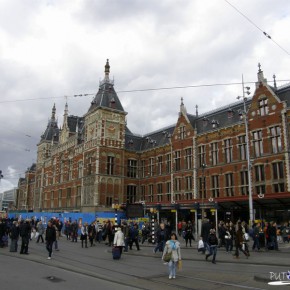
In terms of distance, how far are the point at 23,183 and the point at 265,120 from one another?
75.8 metres

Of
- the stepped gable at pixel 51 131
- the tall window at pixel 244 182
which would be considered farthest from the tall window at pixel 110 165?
the stepped gable at pixel 51 131

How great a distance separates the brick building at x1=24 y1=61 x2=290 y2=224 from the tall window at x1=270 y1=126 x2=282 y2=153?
10 centimetres

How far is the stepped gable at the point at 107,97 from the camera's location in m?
51.0

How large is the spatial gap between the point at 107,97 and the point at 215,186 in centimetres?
2175

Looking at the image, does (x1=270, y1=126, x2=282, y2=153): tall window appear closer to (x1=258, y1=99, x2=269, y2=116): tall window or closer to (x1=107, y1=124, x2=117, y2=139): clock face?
(x1=258, y1=99, x2=269, y2=116): tall window

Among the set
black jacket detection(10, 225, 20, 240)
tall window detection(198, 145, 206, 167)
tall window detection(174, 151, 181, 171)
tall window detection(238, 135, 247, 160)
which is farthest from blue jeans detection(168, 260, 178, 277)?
tall window detection(174, 151, 181, 171)

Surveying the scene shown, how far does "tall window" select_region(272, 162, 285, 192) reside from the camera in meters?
33.4

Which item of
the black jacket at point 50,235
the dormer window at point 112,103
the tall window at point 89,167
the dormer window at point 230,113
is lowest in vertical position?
the black jacket at point 50,235

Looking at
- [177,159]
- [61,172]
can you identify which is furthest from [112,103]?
[61,172]

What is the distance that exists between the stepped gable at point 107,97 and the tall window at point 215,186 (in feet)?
61.7

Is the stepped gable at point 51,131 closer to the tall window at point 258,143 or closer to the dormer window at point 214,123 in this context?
the dormer window at point 214,123

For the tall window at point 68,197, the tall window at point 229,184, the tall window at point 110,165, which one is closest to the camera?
the tall window at point 229,184

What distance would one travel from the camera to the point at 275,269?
12773 mm

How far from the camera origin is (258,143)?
3644 centimetres
